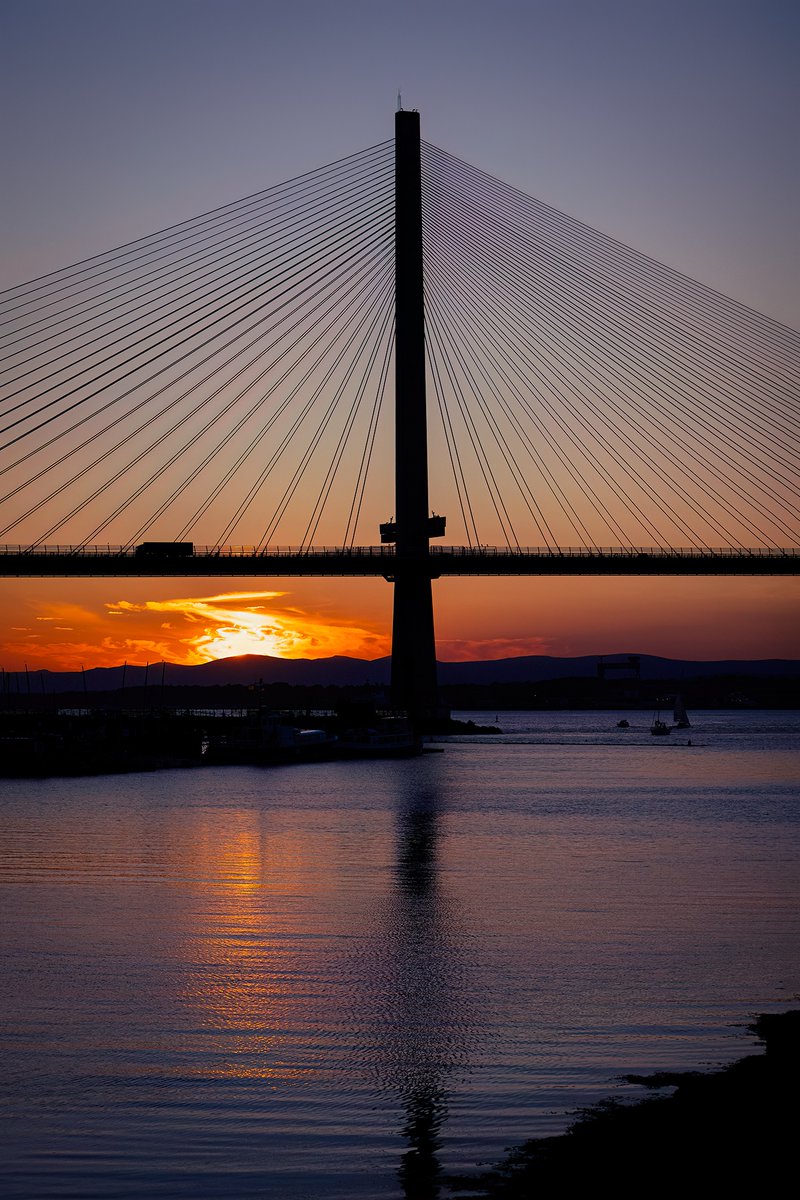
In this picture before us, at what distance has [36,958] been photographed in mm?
12578

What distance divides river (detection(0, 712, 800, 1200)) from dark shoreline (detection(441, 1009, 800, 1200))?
0.36 meters

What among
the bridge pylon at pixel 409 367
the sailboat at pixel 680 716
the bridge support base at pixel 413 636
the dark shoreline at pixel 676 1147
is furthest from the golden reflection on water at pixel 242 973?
the sailboat at pixel 680 716

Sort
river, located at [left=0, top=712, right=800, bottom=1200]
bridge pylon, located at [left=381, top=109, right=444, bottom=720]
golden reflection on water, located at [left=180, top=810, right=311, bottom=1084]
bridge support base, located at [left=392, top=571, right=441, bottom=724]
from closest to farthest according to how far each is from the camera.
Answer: river, located at [left=0, top=712, right=800, bottom=1200], golden reflection on water, located at [left=180, top=810, right=311, bottom=1084], bridge pylon, located at [left=381, top=109, right=444, bottom=720], bridge support base, located at [left=392, top=571, right=441, bottom=724]

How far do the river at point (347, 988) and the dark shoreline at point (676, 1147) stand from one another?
1.19 ft

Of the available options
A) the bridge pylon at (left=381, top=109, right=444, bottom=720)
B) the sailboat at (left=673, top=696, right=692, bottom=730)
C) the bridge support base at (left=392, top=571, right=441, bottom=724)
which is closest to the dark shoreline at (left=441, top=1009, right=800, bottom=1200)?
the bridge pylon at (left=381, top=109, right=444, bottom=720)

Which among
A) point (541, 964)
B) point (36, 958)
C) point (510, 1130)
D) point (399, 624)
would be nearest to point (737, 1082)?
point (510, 1130)

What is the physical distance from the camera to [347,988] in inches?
453

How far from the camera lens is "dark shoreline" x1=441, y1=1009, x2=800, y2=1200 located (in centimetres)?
624

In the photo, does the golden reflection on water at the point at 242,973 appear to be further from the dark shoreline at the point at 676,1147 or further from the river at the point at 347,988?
the dark shoreline at the point at 676,1147

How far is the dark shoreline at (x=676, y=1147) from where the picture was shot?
624 cm

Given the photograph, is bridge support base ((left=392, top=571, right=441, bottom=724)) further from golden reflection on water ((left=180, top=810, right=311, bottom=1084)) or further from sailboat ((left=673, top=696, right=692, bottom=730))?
sailboat ((left=673, top=696, right=692, bottom=730))

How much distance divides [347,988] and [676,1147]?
5.24 meters

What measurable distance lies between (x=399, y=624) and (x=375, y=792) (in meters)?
21.2

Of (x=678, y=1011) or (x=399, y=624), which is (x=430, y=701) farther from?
(x=678, y=1011)
